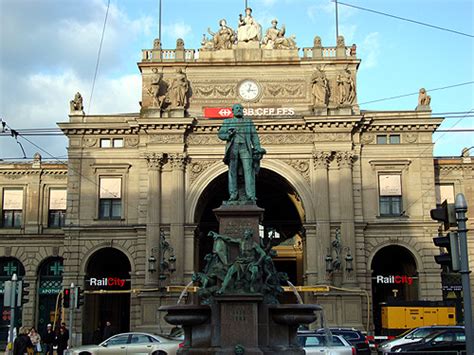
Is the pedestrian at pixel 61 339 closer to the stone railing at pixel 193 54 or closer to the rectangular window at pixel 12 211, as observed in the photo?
the stone railing at pixel 193 54

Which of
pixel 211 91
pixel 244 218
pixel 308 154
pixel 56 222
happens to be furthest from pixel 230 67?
pixel 244 218

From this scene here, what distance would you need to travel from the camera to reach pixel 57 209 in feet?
170

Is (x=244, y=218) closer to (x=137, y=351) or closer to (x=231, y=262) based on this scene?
(x=231, y=262)

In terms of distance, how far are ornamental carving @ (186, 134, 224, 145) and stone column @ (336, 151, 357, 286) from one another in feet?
26.3

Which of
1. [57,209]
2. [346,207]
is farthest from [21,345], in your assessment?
[57,209]

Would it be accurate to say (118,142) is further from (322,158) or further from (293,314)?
(293,314)

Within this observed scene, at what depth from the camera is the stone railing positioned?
44.5 meters

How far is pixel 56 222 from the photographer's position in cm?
5153

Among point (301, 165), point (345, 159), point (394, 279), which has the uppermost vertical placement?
point (345, 159)

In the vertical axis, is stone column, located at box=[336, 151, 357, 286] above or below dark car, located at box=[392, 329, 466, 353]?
above

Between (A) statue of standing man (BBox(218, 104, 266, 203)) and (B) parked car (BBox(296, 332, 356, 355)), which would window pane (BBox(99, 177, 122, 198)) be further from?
(A) statue of standing man (BBox(218, 104, 266, 203))

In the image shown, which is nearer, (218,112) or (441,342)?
(441,342)

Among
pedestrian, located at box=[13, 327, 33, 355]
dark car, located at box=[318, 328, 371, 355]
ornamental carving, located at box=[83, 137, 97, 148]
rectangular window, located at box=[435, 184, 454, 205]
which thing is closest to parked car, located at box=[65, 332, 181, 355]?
pedestrian, located at box=[13, 327, 33, 355]

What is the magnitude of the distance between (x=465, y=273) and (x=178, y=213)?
3194 cm
